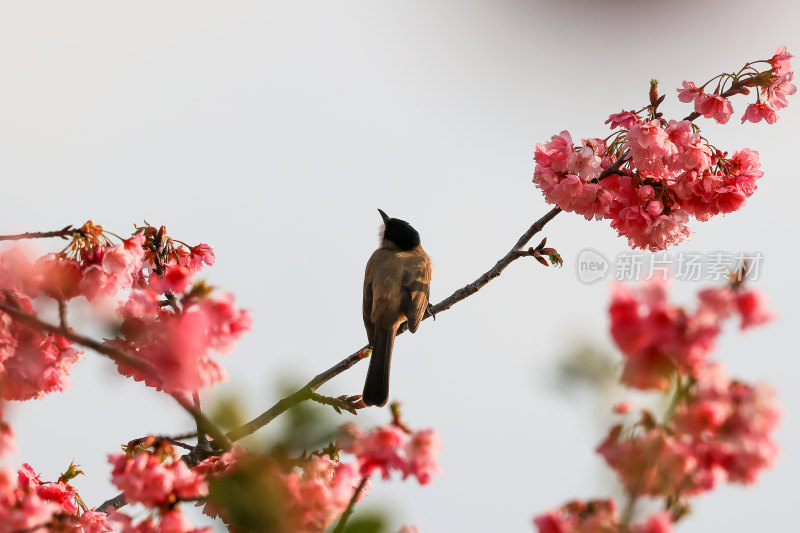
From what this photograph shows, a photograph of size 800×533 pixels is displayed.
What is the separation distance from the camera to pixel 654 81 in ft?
16.3

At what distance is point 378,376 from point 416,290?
3.50 ft

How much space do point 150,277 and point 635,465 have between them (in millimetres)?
3289

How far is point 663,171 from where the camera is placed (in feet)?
16.9

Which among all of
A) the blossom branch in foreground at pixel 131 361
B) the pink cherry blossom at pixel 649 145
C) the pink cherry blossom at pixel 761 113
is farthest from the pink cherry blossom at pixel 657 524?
the pink cherry blossom at pixel 761 113

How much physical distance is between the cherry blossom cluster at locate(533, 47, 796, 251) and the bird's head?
3.62 m

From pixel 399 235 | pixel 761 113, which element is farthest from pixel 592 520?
pixel 399 235

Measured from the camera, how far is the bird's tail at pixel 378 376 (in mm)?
6171

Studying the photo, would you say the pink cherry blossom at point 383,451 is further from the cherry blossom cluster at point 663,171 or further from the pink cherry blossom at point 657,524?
the cherry blossom cluster at point 663,171

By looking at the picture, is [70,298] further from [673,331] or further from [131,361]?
[673,331]

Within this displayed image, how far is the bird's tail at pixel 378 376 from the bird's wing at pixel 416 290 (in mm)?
286

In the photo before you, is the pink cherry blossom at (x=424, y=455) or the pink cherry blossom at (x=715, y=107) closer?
the pink cherry blossom at (x=424, y=455)

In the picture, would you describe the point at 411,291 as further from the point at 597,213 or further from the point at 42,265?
the point at 42,265

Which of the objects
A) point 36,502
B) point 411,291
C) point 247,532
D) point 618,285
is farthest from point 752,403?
point 411,291

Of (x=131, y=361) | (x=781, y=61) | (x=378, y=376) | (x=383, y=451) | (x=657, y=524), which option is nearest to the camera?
(x=657, y=524)
